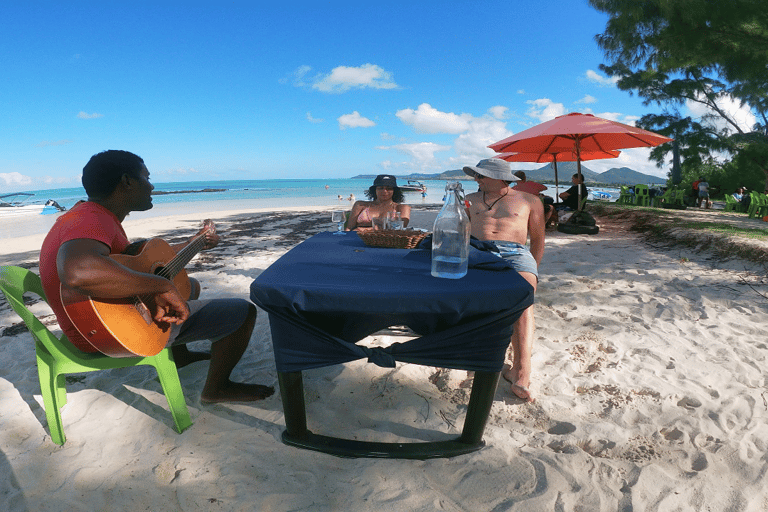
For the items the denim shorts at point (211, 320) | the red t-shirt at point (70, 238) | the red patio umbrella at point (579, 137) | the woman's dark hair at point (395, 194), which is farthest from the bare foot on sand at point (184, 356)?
the red patio umbrella at point (579, 137)

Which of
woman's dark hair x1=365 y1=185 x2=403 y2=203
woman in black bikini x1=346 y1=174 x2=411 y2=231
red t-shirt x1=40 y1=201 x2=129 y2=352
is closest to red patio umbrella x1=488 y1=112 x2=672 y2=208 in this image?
woman's dark hair x1=365 y1=185 x2=403 y2=203

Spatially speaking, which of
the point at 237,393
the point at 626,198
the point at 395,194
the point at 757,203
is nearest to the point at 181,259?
the point at 237,393

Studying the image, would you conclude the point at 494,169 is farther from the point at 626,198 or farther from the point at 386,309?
the point at 626,198

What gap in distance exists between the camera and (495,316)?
170 cm

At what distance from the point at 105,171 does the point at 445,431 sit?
232 cm

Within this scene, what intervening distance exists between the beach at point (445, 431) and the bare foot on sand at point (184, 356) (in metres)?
0.09

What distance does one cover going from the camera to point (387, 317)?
77.3 inches

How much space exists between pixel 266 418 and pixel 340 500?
0.77 meters

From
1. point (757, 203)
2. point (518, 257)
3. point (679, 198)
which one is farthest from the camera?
point (679, 198)

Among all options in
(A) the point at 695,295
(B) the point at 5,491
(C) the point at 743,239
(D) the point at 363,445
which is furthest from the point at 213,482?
(C) the point at 743,239

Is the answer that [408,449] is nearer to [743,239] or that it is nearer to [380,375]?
[380,375]

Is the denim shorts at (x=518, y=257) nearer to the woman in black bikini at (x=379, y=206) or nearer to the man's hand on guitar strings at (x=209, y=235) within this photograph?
the woman in black bikini at (x=379, y=206)

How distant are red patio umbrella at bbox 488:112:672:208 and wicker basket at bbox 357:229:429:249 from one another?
4.90m

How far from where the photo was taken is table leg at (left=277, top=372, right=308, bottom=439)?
196 centimetres
